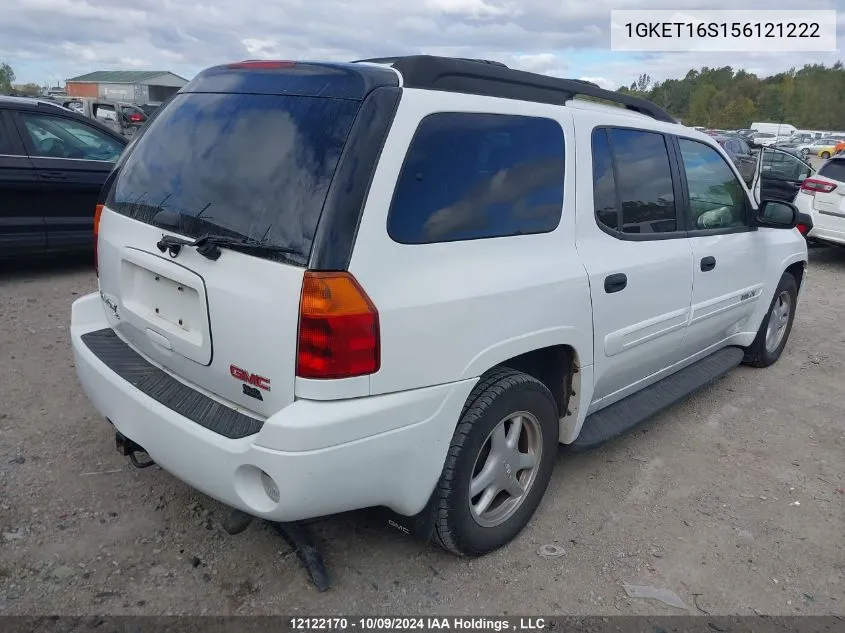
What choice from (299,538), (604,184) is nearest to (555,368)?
(604,184)

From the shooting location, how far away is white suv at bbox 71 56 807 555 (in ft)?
6.86

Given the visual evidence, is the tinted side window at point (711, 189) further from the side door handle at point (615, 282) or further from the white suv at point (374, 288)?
the side door handle at point (615, 282)

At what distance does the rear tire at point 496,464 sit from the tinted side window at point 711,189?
1.65 meters

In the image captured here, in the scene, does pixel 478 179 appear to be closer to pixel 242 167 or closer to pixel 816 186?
pixel 242 167

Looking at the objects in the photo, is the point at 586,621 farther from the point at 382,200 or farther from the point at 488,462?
the point at 382,200

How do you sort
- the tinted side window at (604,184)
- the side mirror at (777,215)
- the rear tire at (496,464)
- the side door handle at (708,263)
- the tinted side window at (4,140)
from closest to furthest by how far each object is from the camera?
the rear tire at (496,464) → the tinted side window at (604,184) → the side door handle at (708,263) → the side mirror at (777,215) → the tinted side window at (4,140)

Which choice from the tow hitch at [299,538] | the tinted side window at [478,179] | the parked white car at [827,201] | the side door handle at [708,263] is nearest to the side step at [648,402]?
the side door handle at [708,263]

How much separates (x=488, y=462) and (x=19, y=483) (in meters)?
2.14

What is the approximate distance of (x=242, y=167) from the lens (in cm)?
233

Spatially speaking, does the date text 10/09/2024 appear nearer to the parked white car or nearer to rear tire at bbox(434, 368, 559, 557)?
rear tire at bbox(434, 368, 559, 557)

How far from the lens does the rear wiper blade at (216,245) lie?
213cm

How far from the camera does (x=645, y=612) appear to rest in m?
2.52

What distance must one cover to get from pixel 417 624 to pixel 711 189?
295cm

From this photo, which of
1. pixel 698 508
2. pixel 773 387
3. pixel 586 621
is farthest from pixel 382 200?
pixel 773 387
